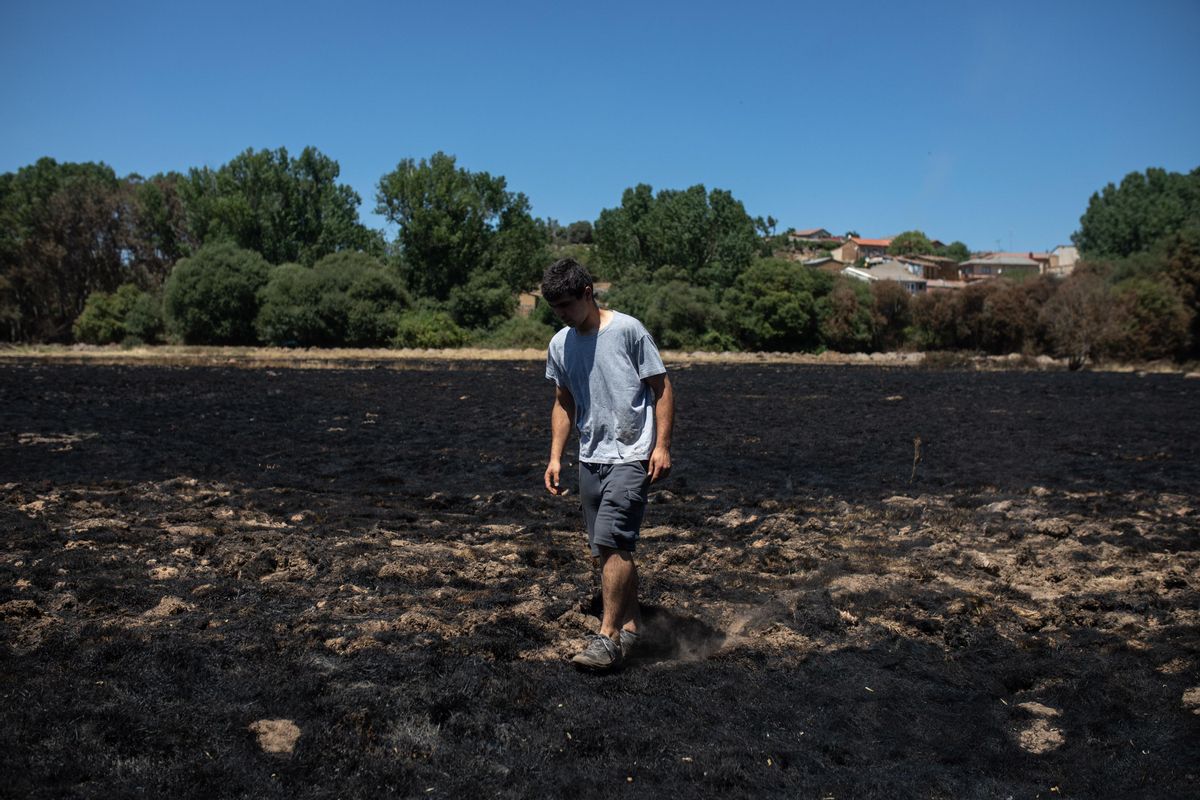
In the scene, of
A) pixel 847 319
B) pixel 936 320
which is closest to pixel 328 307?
pixel 847 319

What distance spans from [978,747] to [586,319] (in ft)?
9.29

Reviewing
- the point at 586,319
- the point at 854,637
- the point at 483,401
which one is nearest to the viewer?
the point at 586,319

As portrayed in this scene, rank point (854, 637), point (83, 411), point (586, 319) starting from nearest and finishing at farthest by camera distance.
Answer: point (586, 319), point (854, 637), point (83, 411)

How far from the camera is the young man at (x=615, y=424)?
518 centimetres

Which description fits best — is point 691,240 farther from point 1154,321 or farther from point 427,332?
point 1154,321

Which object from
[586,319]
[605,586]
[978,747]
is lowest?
[978,747]

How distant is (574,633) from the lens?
5680 millimetres

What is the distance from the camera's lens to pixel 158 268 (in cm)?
8956

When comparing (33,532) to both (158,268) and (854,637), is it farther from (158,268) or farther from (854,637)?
(158,268)

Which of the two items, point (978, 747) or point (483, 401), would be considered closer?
point (978, 747)

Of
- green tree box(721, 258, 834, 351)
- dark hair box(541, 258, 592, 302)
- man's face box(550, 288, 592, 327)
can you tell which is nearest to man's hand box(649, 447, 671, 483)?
man's face box(550, 288, 592, 327)

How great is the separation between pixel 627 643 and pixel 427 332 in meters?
71.4

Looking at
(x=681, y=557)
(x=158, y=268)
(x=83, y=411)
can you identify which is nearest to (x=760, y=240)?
(x=158, y=268)

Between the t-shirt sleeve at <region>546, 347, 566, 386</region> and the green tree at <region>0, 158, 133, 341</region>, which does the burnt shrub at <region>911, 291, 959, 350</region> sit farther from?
the t-shirt sleeve at <region>546, 347, 566, 386</region>
